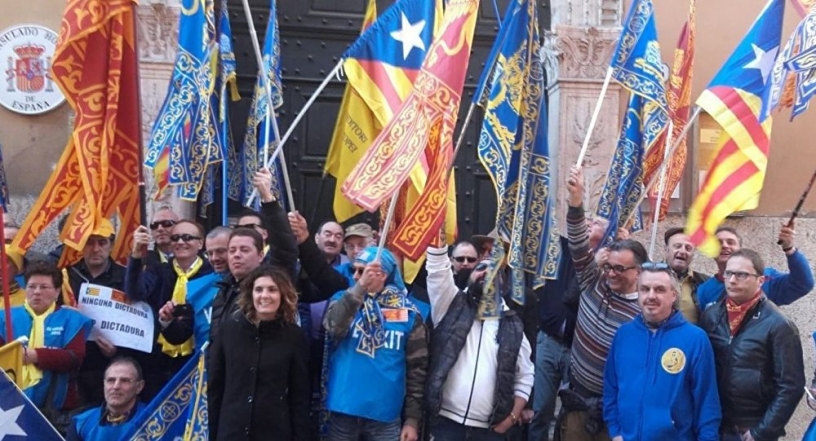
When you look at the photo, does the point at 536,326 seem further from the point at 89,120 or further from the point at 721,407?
the point at 89,120

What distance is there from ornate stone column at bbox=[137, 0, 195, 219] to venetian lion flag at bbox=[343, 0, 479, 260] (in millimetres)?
2609

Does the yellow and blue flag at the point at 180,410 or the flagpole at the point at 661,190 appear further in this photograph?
the flagpole at the point at 661,190

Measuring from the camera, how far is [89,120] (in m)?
5.90

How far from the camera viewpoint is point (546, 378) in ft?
22.9

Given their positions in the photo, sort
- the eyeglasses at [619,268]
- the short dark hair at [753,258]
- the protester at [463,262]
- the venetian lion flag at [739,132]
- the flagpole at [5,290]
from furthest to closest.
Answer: the protester at [463,262]
the venetian lion flag at [739,132]
the eyeglasses at [619,268]
the short dark hair at [753,258]
the flagpole at [5,290]

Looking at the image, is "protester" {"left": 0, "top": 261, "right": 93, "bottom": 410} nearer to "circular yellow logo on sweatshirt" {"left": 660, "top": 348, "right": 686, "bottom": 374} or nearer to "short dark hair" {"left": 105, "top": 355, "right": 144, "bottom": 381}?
"short dark hair" {"left": 105, "top": 355, "right": 144, "bottom": 381}

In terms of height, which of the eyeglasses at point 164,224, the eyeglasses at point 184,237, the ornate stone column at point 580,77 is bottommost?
the eyeglasses at point 184,237

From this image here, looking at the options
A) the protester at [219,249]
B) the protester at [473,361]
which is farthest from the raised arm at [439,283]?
the protester at [219,249]

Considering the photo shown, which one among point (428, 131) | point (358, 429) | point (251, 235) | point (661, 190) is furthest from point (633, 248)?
point (251, 235)

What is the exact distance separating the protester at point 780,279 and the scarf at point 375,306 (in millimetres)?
1789

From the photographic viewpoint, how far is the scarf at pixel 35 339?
5656mm

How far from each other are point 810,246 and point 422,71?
4.20m

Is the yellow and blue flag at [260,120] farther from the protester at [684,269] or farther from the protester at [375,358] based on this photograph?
the protester at [684,269]

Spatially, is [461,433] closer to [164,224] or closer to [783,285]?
[783,285]
